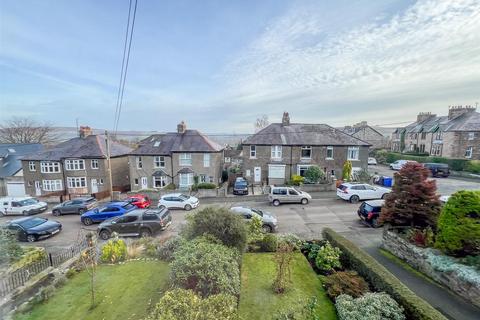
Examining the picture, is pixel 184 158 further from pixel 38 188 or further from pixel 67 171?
pixel 38 188

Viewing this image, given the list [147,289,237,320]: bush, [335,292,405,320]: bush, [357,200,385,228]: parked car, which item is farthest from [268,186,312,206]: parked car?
[147,289,237,320]: bush

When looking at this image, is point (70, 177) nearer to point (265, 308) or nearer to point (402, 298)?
point (265, 308)

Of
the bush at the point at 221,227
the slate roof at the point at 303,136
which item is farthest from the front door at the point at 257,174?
the bush at the point at 221,227

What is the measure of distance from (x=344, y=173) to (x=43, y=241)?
89.9ft

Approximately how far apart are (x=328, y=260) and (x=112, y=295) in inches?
330

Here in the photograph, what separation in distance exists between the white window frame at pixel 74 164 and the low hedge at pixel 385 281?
29641mm

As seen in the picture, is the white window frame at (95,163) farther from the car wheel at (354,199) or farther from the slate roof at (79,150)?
the car wheel at (354,199)

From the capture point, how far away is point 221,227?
927 cm

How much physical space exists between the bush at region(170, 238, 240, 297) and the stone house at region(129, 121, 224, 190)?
62.7 feet

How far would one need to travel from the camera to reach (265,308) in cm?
670

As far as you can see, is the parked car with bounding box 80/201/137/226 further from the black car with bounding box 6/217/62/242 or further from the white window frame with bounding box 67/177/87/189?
the white window frame with bounding box 67/177/87/189

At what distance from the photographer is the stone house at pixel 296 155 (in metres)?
26.6

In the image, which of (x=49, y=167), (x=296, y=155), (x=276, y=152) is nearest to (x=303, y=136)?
(x=296, y=155)

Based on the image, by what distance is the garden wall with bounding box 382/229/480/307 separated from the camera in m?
7.42
